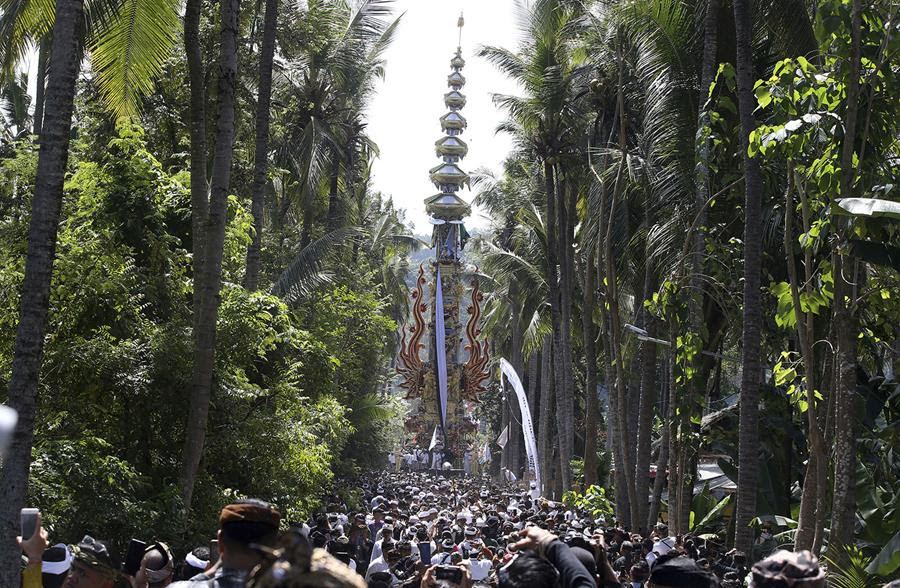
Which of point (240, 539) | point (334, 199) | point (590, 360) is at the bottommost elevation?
point (240, 539)

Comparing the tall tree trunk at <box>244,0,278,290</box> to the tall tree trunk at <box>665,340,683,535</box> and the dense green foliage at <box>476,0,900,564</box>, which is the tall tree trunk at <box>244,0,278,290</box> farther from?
the tall tree trunk at <box>665,340,683,535</box>

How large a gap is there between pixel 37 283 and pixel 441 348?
5269 centimetres

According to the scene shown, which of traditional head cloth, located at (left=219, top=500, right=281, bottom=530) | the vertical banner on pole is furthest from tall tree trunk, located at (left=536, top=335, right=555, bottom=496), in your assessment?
traditional head cloth, located at (left=219, top=500, right=281, bottom=530)

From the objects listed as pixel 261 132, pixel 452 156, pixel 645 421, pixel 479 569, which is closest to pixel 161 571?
pixel 479 569

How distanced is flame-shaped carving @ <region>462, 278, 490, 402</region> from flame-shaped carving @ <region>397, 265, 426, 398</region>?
8.18 ft

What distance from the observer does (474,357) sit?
62.6 metres

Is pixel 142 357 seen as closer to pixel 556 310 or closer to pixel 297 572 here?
pixel 297 572

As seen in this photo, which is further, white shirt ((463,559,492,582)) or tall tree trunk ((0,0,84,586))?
white shirt ((463,559,492,582))

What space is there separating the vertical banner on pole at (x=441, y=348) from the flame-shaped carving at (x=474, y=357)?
1416 mm

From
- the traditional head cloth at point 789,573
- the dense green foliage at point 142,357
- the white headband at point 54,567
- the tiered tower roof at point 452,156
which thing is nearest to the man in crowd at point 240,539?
the traditional head cloth at point 789,573

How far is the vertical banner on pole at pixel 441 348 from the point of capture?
61.5m

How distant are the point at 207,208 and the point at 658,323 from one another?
40.2 feet

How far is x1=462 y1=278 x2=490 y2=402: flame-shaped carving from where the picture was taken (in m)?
61.2

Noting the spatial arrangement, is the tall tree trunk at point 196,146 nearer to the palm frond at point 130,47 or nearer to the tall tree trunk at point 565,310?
the palm frond at point 130,47
